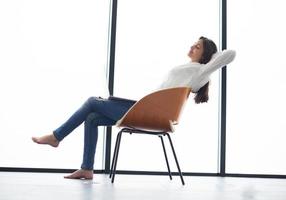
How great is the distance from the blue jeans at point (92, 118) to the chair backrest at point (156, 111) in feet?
0.48

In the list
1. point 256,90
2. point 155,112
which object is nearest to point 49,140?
point 155,112

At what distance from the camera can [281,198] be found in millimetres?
1598

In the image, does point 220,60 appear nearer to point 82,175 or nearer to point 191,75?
point 191,75

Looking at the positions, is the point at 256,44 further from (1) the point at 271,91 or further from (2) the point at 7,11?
(2) the point at 7,11

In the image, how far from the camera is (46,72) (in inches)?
131

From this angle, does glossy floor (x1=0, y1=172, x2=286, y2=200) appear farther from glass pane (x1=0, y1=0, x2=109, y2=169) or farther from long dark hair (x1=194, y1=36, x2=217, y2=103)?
glass pane (x1=0, y1=0, x2=109, y2=169)

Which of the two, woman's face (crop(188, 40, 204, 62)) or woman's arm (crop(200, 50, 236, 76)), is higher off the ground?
woman's face (crop(188, 40, 204, 62))

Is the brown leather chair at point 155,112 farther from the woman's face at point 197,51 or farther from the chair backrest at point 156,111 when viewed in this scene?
the woman's face at point 197,51

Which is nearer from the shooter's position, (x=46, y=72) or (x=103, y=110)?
(x=103, y=110)

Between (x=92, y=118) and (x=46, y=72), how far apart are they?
1.03 meters

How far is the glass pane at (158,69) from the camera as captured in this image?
3.49 m

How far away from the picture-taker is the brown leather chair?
2287 mm

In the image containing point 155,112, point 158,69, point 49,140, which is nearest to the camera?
point 155,112

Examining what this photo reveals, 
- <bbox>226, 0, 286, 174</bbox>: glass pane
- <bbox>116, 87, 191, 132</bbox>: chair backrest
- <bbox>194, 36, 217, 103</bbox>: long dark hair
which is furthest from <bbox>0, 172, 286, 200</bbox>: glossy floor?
<bbox>226, 0, 286, 174</bbox>: glass pane
